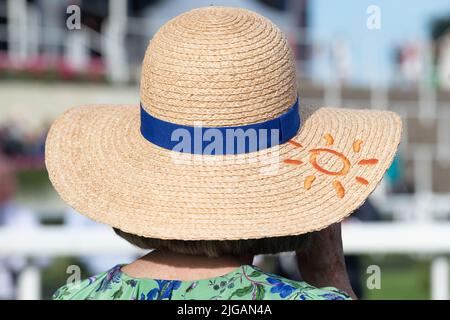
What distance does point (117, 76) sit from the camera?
15.0 m

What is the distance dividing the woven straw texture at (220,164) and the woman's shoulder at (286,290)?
0.32 ft

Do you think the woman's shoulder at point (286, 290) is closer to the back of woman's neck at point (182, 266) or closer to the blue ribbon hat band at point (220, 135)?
the back of woman's neck at point (182, 266)

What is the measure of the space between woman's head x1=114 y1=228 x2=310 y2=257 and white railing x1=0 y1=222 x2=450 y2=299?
2073mm

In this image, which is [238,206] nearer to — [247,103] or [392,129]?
[247,103]

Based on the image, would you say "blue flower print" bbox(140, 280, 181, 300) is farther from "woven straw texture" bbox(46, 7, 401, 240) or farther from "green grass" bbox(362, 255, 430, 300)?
"green grass" bbox(362, 255, 430, 300)

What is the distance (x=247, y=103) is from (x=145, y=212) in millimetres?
355

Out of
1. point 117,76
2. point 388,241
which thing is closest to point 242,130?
point 388,241

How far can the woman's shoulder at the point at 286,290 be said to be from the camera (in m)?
2.01

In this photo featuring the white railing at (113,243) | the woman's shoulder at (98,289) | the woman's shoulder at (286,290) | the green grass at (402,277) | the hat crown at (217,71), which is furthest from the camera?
the green grass at (402,277)

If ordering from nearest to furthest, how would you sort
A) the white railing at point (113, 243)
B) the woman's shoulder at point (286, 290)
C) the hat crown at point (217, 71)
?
the woman's shoulder at point (286, 290)
the hat crown at point (217, 71)
the white railing at point (113, 243)

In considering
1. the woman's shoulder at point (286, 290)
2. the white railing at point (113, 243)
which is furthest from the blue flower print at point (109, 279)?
the white railing at point (113, 243)

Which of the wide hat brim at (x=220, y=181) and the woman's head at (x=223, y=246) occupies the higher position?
the wide hat brim at (x=220, y=181)

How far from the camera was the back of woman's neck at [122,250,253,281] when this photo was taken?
2.10m

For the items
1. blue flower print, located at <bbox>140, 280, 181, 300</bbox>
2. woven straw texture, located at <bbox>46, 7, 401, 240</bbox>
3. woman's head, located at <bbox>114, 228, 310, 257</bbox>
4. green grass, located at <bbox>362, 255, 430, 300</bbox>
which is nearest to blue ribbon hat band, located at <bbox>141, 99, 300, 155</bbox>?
woven straw texture, located at <bbox>46, 7, 401, 240</bbox>
